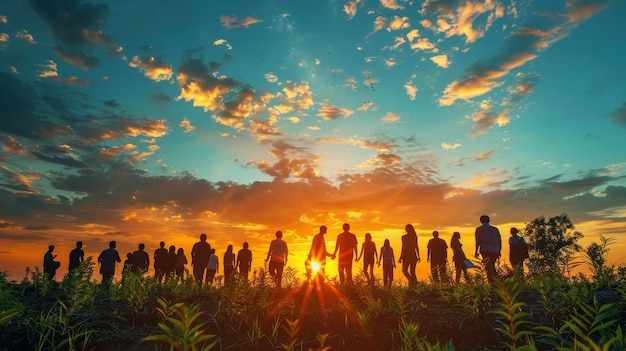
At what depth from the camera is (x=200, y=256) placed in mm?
16000

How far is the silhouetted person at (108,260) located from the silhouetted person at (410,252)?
12483 millimetres

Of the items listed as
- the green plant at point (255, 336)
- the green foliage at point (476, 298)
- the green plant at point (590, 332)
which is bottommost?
the green plant at point (255, 336)

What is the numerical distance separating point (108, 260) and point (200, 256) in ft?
13.6

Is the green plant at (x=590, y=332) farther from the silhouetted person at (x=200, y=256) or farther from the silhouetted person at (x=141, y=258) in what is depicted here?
the silhouetted person at (x=141, y=258)

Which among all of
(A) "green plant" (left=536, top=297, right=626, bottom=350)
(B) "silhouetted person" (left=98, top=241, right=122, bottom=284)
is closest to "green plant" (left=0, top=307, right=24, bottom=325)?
(A) "green plant" (left=536, top=297, right=626, bottom=350)

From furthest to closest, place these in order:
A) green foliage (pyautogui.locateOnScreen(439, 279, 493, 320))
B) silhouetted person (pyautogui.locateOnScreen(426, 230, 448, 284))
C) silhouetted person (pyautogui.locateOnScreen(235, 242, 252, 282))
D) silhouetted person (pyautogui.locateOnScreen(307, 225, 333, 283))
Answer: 1. silhouetted person (pyautogui.locateOnScreen(235, 242, 252, 282))
2. silhouetted person (pyautogui.locateOnScreen(426, 230, 448, 284))
3. silhouetted person (pyautogui.locateOnScreen(307, 225, 333, 283))
4. green foliage (pyautogui.locateOnScreen(439, 279, 493, 320))

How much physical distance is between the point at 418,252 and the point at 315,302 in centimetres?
994

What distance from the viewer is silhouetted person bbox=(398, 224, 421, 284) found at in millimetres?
15953

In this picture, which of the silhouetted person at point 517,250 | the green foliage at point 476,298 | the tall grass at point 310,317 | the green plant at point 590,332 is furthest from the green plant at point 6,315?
the silhouetted person at point 517,250

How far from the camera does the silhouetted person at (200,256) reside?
15930 mm

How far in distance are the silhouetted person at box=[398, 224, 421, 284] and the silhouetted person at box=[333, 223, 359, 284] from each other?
230 centimetres

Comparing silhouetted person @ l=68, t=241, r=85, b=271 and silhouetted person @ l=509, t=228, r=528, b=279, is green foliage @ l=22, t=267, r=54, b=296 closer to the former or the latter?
silhouetted person @ l=68, t=241, r=85, b=271

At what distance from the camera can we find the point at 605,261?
7.99 m

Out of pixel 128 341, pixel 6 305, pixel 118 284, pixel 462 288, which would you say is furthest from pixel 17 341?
pixel 462 288
